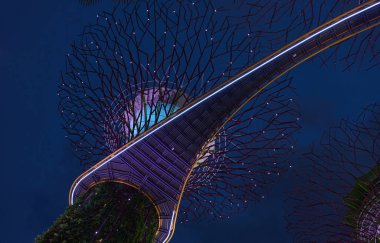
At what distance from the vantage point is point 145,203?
10.8 meters

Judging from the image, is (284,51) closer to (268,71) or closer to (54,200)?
(268,71)

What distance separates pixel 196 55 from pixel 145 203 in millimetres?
29021

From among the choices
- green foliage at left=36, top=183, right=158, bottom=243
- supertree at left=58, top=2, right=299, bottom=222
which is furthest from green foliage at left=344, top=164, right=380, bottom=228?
green foliage at left=36, top=183, right=158, bottom=243

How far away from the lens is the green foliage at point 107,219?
9.87 m

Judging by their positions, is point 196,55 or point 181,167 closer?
point 181,167

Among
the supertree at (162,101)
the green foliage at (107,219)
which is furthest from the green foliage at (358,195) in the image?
the green foliage at (107,219)

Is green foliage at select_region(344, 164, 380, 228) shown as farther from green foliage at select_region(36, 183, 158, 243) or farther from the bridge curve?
green foliage at select_region(36, 183, 158, 243)

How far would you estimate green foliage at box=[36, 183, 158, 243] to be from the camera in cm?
987

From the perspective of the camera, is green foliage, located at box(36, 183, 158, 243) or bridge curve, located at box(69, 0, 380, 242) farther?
bridge curve, located at box(69, 0, 380, 242)

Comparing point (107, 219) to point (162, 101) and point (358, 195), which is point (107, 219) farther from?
point (358, 195)

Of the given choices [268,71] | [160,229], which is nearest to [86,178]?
[160,229]

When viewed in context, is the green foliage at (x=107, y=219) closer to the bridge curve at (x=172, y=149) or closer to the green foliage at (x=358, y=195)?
the bridge curve at (x=172, y=149)

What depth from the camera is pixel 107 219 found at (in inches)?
400

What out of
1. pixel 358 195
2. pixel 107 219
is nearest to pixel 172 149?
pixel 107 219
